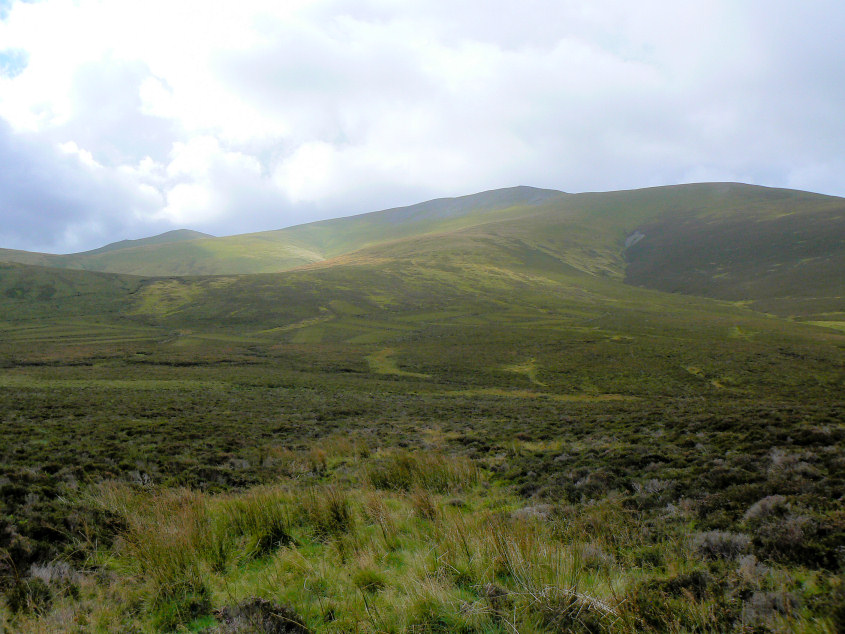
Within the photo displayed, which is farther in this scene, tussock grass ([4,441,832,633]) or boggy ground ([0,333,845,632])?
boggy ground ([0,333,845,632])

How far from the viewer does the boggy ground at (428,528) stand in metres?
3.48

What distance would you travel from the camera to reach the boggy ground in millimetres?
3482

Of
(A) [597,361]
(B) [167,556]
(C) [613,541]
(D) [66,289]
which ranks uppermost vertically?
(D) [66,289]

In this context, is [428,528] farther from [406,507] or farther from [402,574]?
[402,574]

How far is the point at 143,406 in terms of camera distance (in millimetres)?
22625

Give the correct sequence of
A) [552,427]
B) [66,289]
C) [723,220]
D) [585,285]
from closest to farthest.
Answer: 1. [552,427]
2. [66,289]
3. [585,285]
4. [723,220]

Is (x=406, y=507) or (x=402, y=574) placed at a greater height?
(x=402, y=574)

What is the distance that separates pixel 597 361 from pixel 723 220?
18210 cm

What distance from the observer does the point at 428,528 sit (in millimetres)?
5527

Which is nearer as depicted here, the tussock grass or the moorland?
the tussock grass

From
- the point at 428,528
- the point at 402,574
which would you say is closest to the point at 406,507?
the point at 428,528

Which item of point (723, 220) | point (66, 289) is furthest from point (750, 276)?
point (66, 289)

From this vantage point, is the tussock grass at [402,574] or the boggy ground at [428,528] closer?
the tussock grass at [402,574]

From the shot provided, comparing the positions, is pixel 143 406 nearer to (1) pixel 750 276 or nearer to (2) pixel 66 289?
(2) pixel 66 289
